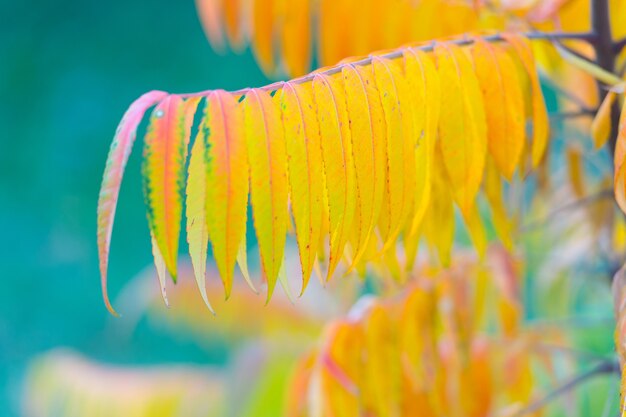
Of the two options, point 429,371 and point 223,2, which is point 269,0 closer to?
point 223,2

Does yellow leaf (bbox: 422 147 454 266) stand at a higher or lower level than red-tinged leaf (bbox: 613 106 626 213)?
lower

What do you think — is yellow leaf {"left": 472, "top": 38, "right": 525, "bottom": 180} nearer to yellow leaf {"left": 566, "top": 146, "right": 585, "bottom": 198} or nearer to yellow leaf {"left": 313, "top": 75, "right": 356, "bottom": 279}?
yellow leaf {"left": 313, "top": 75, "right": 356, "bottom": 279}

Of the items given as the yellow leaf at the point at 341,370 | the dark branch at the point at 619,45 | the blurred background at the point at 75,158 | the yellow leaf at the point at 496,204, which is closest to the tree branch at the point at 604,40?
the dark branch at the point at 619,45

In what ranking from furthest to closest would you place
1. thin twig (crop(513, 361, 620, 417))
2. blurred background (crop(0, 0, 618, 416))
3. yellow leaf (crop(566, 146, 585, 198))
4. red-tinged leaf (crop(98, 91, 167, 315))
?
blurred background (crop(0, 0, 618, 416))
yellow leaf (crop(566, 146, 585, 198))
thin twig (crop(513, 361, 620, 417))
red-tinged leaf (crop(98, 91, 167, 315))

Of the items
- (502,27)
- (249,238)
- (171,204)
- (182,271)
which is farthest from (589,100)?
(249,238)

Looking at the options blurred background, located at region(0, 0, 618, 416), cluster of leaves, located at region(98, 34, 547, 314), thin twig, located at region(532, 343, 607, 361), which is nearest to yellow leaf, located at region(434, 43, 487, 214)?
cluster of leaves, located at region(98, 34, 547, 314)

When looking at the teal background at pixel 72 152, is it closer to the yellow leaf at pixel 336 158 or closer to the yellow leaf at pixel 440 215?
the yellow leaf at pixel 440 215
